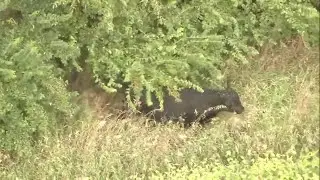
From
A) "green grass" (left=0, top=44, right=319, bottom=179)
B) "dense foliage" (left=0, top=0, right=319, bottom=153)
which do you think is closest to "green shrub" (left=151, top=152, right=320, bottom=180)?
"green grass" (left=0, top=44, right=319, bottom=179)

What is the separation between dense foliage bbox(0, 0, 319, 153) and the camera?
353 cm

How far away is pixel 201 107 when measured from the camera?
13.4 ft

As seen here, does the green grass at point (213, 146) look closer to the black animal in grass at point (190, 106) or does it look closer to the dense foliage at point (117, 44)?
the black animal in grass at point (190, 106)

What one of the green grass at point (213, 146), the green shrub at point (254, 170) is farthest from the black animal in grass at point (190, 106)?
the green shrub at point (254, 170)

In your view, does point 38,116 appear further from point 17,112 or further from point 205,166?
point 205,166

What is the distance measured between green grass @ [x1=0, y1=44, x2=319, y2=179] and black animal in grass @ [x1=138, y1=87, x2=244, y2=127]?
0.09 m

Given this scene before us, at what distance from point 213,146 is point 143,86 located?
71 cm

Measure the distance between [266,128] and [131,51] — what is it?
123 centimetres

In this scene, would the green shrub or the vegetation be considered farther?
the green shrub

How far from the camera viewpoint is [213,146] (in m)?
3.99

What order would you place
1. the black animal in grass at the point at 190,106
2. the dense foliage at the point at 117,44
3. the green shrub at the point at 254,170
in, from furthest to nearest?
the black animal in grass at the point at 190,106 → the green shrub at the point at 254,170 → the dense foliage at the point at 117,44

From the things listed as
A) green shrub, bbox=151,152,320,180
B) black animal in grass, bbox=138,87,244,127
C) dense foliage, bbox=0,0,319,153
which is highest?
dense foliage, bbox=0,0,319,153

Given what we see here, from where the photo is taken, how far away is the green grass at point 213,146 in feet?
12.4

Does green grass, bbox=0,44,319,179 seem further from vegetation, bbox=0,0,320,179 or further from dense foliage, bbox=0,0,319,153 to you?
dense foliage, bbox=0,0,319,153
